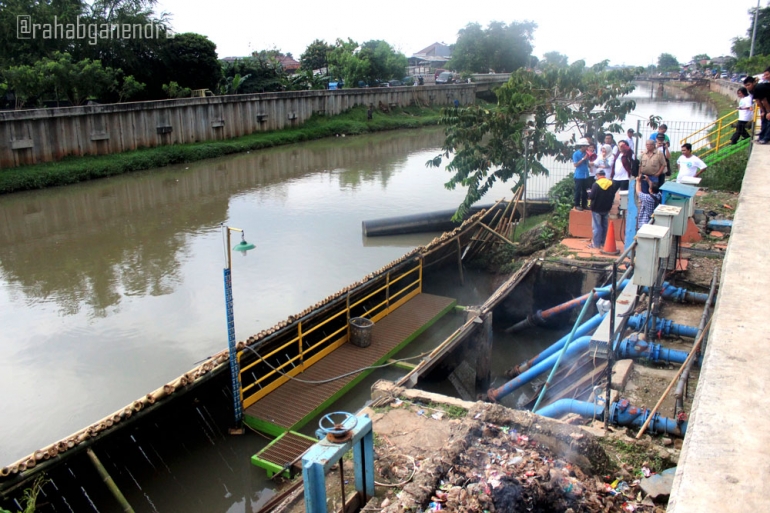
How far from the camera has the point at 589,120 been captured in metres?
15.8

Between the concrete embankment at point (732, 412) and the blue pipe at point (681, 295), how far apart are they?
3875 mm

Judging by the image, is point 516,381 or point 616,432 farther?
point 516,381

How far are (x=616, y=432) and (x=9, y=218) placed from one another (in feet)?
63.1

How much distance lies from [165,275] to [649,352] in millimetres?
10762

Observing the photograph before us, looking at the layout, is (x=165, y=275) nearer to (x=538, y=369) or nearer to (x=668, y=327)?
(x=538, y=369)

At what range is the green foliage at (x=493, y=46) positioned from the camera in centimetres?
6838

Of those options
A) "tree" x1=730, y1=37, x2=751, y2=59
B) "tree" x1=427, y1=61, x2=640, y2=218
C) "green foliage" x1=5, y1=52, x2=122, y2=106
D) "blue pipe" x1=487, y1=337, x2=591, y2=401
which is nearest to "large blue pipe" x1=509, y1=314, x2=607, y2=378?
"blue pipe" x1=487, y1=337, x2=591, y2=401

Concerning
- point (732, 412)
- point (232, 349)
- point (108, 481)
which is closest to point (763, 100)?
point (732, 412)

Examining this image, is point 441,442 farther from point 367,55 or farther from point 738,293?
point 367,55

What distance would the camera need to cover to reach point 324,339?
10297 mm

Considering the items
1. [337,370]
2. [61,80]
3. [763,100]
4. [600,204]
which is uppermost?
[61,80]

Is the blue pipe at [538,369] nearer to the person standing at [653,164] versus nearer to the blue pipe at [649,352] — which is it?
the blue pipe at [649,352]

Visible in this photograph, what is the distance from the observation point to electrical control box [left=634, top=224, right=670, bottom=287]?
622 cm

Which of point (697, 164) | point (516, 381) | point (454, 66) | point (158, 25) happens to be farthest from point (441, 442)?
point (454, 66)
